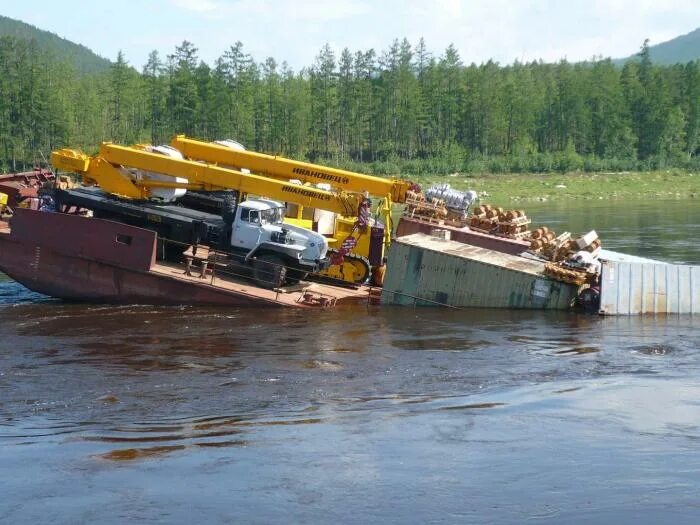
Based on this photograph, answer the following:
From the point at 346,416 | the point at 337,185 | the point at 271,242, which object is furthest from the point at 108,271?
the point at 346,416

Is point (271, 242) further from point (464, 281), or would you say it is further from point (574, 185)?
point (574, 185)

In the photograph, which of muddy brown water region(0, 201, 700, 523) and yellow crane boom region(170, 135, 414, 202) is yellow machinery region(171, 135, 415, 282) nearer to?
yellow crane boom region(170, 135, 414, 202)

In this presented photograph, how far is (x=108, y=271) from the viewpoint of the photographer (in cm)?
2397

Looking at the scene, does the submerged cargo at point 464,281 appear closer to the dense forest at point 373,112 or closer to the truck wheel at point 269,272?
the truck wheel at point 269,272

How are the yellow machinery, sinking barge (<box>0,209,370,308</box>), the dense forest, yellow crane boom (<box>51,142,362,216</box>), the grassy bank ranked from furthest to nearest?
the dense forest → the grassy bank → the yellow machinery → yellow crane boom (<box>51,142,362,216</box>) → sinking barge (<box>0,209,370,308</box>)

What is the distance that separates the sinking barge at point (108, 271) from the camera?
926 inches

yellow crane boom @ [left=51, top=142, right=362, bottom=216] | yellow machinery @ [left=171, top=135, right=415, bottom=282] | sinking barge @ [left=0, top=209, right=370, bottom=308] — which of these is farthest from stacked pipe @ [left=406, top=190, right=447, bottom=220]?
sinking barge @ [left=0, top=209, right=370, bottom=308]

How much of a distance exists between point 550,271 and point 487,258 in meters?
1.61

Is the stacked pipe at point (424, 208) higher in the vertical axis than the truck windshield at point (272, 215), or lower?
higher

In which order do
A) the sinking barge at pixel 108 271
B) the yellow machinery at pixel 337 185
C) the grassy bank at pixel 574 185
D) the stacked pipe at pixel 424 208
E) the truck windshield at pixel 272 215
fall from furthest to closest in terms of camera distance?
the grassy bank at pixel 574 185
the stacked pipe at pixel 424 208
the yellow machinery at pixel 337 185
the truck windshield at pixel 272 215
the sinking barge at pixel 108 271

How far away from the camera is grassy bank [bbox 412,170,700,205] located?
238 feet

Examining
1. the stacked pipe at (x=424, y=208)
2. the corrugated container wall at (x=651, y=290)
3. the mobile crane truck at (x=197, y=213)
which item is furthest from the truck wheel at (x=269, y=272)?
the corrugated container wall at (x=651, y=290)

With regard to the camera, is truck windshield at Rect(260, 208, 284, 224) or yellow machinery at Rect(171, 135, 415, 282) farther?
yellow machinery at Rect(171, 135, 415, 282)

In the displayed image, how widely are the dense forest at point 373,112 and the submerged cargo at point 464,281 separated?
194 ft
